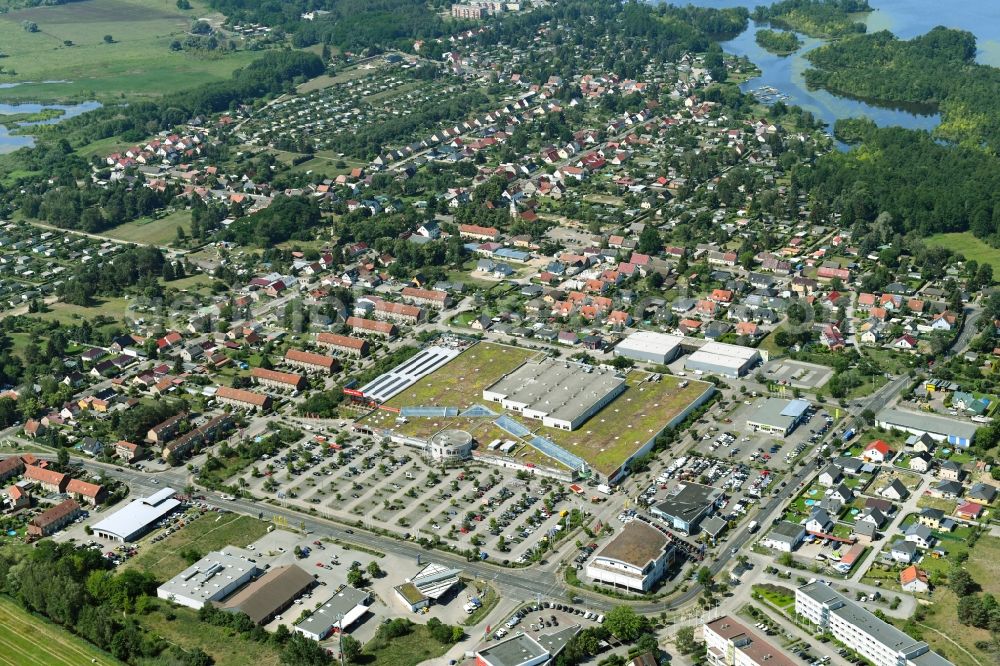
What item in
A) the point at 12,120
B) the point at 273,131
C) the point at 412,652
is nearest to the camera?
the point at 412,652

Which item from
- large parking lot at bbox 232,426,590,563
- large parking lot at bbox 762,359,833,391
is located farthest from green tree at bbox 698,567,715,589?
large parking lot at bbox 762,359,833,391

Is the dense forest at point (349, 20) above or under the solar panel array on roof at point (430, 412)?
above

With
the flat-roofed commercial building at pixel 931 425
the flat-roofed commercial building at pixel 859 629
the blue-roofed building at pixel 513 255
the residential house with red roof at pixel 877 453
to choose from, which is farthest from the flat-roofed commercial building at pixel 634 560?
the blue-roofed building at pixel 513 255

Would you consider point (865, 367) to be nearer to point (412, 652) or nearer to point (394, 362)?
point (394, 362)

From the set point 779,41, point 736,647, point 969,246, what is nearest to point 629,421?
point 736,647

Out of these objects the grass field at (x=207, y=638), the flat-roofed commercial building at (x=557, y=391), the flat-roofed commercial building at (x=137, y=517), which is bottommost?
the flat-roofed commercial building at (x=137, y=517)

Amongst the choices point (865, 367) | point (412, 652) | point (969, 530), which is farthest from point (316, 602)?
point (865, 367)

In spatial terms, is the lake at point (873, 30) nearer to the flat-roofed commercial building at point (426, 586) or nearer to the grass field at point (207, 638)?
the flat-roofed commercial building at point (426, 586)

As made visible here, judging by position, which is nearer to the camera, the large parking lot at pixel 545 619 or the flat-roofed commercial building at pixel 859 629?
the flat-roofed commercial building at pixel 859 629
